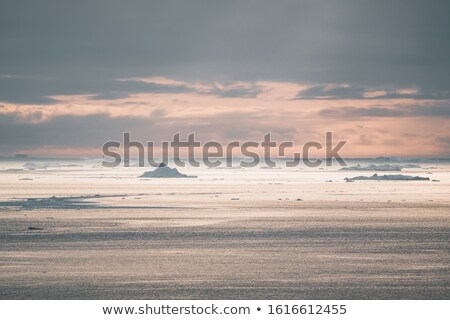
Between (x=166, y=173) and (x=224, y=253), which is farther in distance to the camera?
(x=166, y=173)

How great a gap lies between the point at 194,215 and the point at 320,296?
22.7 meters

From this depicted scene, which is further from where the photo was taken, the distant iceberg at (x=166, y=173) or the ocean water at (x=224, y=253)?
the distant iceberg at (x=166, y=173)

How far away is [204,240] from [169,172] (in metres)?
87.9

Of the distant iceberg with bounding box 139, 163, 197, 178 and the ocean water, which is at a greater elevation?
the distant iceberg with bounding box 139, 163, 197, 178

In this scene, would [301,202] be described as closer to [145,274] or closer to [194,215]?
[194,215]

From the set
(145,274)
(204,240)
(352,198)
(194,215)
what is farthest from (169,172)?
(145,274)

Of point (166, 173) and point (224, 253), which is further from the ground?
point (166, 173)

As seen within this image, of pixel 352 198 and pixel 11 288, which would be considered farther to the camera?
pixel 352 198

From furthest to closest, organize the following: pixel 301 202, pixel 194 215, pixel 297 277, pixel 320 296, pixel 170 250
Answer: pixel 301 202 < pixel 194 215 < pixel 170 250 < pixel 297 277 < pixel 320 296

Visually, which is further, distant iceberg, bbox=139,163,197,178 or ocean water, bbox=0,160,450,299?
distant iceberg, bbox=139,163,197,178

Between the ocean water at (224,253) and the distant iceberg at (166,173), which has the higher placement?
the distant iceberg at (166,173)

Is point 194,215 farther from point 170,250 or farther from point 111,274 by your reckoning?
point 111,274

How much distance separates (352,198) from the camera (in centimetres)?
5653
